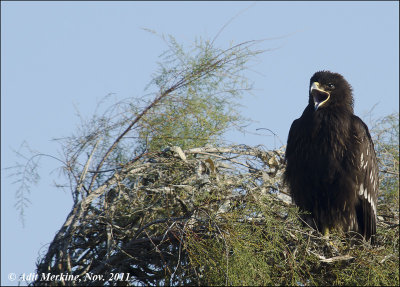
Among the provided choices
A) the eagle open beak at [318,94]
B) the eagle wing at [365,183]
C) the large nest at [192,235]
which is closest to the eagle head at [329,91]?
the eagle open beak at [318,94]

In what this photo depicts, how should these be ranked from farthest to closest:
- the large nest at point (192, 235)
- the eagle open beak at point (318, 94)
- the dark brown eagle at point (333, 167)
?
the eagle open beak at point (318, 94) → the dark brown eagle at point (333, 167) → the large nest at point (192, 235)

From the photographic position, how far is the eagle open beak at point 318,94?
6383 millimetres

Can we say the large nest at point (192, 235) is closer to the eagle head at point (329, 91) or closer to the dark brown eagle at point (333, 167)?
the dark brown eagle at point (333, 167)

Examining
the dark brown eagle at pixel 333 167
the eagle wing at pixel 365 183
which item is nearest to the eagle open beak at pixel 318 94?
the dark brown eagle at pixel 333 167

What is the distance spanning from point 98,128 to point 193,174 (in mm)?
1001

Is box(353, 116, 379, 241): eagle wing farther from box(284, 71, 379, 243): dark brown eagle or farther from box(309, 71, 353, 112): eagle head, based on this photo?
box(309, 71, 353, 112): eagle head

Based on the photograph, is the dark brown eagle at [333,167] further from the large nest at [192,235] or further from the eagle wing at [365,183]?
the large nest at [192,235]

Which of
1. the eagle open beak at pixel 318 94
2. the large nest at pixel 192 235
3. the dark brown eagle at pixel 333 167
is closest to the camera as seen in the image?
the large nest at pixel 192 235

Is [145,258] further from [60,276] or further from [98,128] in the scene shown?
[98,128]

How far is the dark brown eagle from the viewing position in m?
6.13

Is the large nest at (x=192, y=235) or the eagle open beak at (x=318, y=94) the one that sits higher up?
the eagle open beak at (x=318, y=94)

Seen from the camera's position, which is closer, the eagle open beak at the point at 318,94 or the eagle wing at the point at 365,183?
the eagle wing at the point at 365,183

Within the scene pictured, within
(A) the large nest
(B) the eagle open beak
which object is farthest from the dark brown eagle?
(A) the large nest

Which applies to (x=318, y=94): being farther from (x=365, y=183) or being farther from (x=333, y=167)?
(x=365, y=183)
